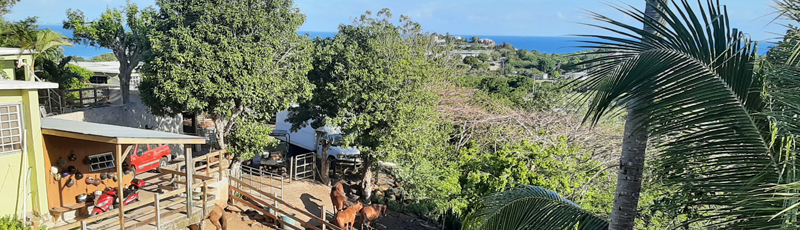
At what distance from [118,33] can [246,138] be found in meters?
6.67

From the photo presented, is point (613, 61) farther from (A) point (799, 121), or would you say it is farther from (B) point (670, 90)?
(A) point (799, 121)

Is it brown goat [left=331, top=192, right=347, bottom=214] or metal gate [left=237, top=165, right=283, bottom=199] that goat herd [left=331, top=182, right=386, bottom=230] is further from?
metal gate [left=237, top=165, right=283, bottom=199]

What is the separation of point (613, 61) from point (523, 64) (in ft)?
282

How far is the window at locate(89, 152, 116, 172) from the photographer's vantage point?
9992mm

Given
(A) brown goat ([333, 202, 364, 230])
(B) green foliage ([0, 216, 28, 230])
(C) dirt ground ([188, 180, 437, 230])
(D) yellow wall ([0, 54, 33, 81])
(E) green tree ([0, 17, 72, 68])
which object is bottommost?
(C) dirt ground ([188, 180, 437, 230])

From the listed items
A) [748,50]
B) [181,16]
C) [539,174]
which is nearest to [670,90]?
[748,50]

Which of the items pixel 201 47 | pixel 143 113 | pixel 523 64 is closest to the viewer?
pixel 201 47

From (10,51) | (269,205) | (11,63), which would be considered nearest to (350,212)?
(269,205)

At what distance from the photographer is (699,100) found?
11.0 feet

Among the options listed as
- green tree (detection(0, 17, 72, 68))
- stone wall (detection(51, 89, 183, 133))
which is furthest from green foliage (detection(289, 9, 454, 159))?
green tree (detection(0, 17, 72, 68))

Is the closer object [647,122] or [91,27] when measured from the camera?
[647,122]

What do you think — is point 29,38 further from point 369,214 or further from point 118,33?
point 369,214

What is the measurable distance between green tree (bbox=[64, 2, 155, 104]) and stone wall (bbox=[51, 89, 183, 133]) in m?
0.54

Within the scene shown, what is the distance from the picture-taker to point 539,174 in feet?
35.9
